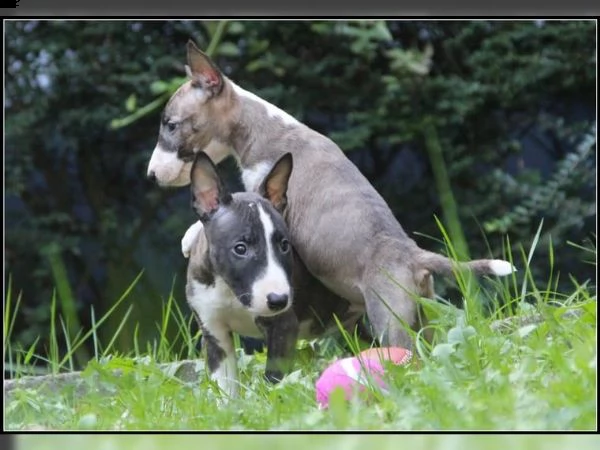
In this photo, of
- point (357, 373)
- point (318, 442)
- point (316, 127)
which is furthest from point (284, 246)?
point (316, 127)

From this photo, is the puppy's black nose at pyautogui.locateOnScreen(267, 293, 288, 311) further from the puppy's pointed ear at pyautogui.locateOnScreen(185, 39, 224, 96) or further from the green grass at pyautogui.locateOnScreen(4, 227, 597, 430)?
the puppy's pointed ear at pyautogui.locateOnScreen(185, 39, 224, 96)

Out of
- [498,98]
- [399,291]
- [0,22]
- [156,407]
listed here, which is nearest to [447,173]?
[498,98]

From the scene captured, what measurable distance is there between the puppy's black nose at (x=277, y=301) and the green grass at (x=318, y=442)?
550 millimetres

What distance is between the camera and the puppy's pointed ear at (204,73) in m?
3.58

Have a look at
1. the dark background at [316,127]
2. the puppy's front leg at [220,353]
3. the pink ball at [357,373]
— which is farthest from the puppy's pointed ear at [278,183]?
the dark background at [316,127]

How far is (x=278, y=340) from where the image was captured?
3.36 metres

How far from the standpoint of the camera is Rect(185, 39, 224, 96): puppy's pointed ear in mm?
3578

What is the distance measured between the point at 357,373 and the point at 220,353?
0.56 metres

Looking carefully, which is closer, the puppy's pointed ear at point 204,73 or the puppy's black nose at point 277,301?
the puppy's black nose at point 277,301

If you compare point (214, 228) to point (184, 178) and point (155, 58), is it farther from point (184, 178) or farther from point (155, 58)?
point (155, 58)

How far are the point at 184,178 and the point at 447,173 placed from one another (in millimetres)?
1584

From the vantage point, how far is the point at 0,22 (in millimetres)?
2688

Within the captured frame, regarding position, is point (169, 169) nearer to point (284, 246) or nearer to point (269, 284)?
point (284, 246)

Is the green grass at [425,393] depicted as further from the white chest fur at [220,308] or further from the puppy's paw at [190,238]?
the puppy's paw at [190,238]
